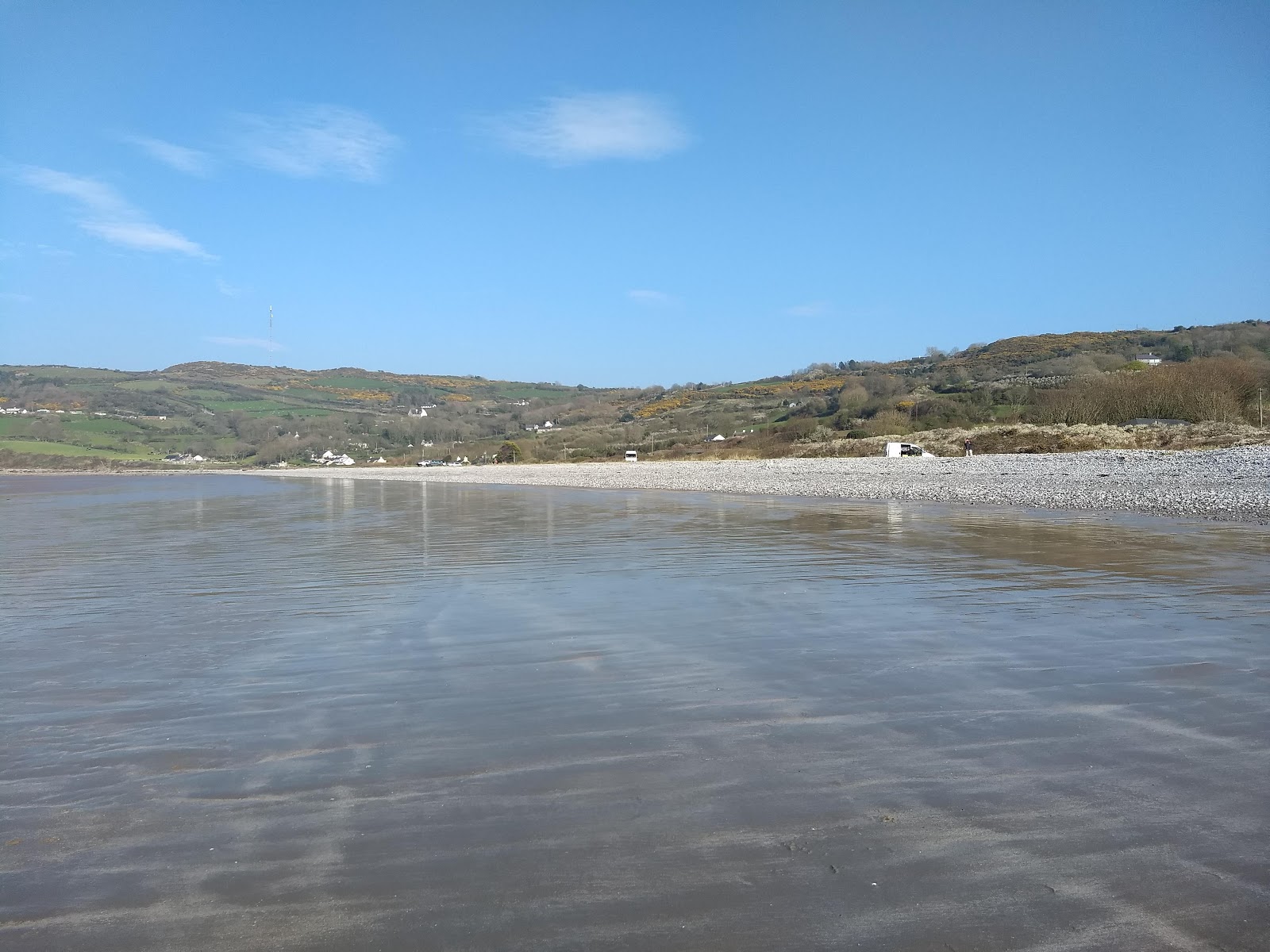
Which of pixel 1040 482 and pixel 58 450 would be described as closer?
pixel 1040 482

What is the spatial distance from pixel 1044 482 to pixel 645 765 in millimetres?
21120

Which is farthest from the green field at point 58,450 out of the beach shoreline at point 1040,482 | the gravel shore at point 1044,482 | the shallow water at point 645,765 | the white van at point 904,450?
the shallow water at point 645,765

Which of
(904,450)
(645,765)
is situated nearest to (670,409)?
(904,450)

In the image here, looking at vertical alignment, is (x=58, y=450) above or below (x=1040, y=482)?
above

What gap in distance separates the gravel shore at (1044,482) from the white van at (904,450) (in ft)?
6.17

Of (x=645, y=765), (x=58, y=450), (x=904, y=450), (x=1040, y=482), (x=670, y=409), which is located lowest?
(x=645, y=765)

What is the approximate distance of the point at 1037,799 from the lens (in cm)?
349

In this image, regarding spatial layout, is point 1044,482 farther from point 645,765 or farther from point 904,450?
point 645,765

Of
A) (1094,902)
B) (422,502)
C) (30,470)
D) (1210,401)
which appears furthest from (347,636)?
(30,470)

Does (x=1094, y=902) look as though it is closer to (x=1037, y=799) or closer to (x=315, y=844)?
(x=1037, y=799)

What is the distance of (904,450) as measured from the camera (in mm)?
39875

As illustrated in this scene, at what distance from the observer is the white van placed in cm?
3838

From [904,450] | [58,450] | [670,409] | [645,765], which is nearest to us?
[645,765]

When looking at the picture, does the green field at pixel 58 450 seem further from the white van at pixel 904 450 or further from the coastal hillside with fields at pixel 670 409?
the white van at pixel 904 450
